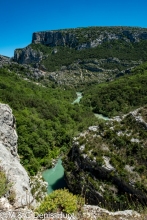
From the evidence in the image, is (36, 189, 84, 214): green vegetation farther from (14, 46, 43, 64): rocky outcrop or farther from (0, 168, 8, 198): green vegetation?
(14, 46, 43, 64): rocky outcrop

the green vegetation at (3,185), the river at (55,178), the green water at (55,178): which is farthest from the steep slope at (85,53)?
the green vegetation at (3,185)

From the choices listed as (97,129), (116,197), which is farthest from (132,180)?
(97,129)

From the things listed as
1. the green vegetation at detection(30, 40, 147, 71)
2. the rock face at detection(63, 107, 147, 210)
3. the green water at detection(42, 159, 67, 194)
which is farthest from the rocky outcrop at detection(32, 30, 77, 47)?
the rock face at detection(63, 107, 147, 210)

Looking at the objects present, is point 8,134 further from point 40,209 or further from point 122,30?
point 122,30

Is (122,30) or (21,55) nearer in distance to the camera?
(122,30)

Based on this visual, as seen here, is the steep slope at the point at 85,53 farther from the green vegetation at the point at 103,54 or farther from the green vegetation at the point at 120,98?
the green vegetation at the point at 120,98

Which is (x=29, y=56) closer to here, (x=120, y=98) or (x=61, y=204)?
(x=120, y=98)

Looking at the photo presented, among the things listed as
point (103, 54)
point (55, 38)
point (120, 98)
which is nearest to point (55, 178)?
point (120, 98)
